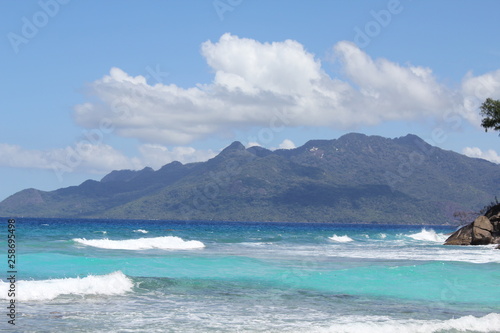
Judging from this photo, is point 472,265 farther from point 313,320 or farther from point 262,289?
point 313,320

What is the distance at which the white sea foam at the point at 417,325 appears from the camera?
51.7 ft

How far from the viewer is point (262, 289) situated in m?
23.7

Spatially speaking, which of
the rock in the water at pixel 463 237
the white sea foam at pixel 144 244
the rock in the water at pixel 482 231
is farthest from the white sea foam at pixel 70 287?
the rock in the water at pixel 463 237

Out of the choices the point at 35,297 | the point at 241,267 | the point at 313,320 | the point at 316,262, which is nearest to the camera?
the point at 313,320

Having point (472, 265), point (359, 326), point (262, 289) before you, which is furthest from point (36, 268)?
point (472, 265)

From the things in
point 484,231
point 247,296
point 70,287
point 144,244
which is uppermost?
point 484,231

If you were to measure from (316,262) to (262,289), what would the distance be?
1213cm

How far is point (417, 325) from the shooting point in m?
16.3

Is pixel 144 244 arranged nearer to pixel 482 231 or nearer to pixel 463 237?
pixel 463 237

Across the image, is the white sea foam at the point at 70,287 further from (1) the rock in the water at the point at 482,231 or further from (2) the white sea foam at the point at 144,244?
(1) the rock in the water at the point at 482,231

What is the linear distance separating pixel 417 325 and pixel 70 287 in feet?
41.7

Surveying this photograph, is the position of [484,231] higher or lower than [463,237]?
higher

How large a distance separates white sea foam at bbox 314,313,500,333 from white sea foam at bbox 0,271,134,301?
9474mm

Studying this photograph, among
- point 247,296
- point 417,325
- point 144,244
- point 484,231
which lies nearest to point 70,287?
point 247,296
